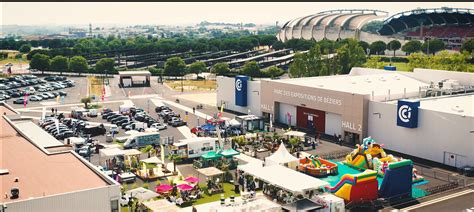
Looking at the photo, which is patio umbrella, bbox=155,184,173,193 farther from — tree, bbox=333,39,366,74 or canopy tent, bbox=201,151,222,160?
tree, bbox=333,39,366,74

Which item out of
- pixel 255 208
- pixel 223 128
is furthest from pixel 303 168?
pixel 223 128

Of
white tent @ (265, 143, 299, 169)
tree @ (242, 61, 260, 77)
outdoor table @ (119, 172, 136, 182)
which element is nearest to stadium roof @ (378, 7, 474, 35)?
tree @ (242, 61, 260, 77)

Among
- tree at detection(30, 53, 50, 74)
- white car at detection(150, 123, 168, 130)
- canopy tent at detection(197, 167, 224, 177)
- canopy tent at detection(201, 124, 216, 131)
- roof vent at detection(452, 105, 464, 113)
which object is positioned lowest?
white car at detection(150, 123, 168, 130)

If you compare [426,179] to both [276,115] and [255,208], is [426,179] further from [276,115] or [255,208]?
[276,115]

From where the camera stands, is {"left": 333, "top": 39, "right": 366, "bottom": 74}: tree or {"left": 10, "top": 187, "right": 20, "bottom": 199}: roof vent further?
{"left": 333, "top": 39, "right": 366, "bottom": 74}: tree

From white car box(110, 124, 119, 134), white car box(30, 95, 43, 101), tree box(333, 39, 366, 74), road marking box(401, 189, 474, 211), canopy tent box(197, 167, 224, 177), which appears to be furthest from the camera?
tree box(333, 39, 366, 74)

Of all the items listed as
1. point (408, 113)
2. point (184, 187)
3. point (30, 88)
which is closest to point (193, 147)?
point (184, 187)

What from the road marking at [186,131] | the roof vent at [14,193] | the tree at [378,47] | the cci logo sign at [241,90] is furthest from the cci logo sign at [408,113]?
the tree at [378,47]
